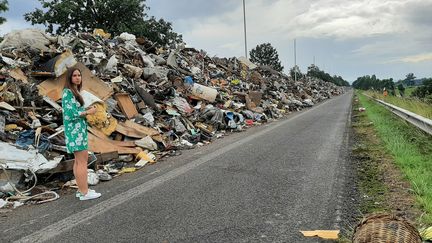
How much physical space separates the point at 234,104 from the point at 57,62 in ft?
27.3

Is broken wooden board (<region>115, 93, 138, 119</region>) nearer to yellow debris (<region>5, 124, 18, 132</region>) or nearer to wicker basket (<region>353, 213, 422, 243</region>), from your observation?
yellow debris (<region>5, 124, 18, 132</region>)

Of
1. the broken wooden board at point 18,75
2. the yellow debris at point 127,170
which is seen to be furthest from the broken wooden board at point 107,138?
the broken wooden board at point 18,75

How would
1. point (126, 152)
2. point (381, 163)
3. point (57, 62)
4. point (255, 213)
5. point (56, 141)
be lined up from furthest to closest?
1. point (57, 62)
2. point (126, 152)
3. point (56, 141)
4. point (381, 163)
5. point (255, 213)

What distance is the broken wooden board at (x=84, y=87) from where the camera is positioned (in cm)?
927

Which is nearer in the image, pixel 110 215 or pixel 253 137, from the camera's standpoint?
pixel 110 215

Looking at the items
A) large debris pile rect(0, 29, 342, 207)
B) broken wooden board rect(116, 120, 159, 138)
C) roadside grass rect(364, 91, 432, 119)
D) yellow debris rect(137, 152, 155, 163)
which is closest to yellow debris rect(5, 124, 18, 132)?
large debris pile rect(0, 29, 342, 207)

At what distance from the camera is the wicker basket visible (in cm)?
273

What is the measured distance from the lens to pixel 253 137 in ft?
35.0

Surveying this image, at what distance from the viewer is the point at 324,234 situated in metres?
3.54

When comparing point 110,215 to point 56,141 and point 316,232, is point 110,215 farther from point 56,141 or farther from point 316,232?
point 56,141

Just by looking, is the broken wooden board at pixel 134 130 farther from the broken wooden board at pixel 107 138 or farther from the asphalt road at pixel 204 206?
the asphalt road at pixel 204 206

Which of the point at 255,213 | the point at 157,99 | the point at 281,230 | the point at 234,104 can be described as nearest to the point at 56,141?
the point at 255,213

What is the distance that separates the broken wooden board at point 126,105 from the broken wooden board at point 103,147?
7.32ft

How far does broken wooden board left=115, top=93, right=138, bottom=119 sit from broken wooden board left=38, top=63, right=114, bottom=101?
283 mm
